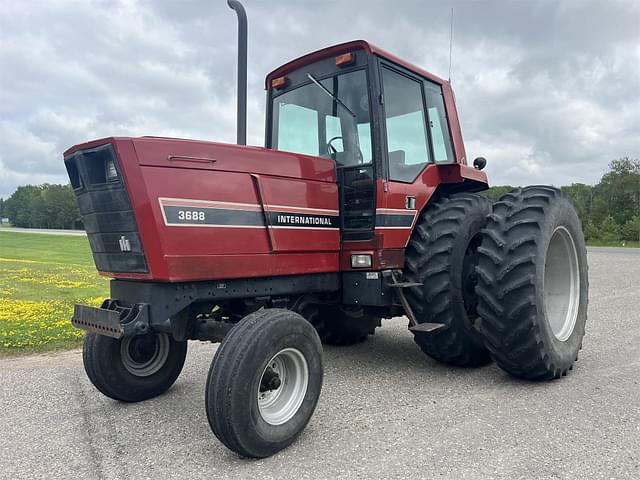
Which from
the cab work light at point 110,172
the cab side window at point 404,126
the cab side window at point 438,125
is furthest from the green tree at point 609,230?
the cab work light at point 110,172

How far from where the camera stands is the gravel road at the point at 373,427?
119 inches

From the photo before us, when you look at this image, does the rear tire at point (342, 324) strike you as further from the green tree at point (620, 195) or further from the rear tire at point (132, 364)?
the green tree at point (620, 195)

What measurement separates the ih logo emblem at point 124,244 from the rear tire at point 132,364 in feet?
3.31

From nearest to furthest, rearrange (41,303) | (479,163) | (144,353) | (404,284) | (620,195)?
(144,353), (404,284), (479,163), (41,303), (620,195)

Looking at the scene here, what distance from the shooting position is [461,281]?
4.66 m

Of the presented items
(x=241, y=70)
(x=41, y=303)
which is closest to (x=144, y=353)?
(x=241, y=70)

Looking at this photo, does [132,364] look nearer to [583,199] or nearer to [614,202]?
[614,202]

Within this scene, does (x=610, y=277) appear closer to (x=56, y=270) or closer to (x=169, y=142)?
(x=169, y=142)

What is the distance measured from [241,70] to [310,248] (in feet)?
6.76

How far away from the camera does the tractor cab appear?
4355 mm

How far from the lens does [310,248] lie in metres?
4.13

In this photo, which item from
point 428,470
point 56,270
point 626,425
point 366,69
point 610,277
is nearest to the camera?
point 428,470

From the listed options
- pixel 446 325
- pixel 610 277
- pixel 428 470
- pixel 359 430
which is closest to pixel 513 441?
pixel 428 470

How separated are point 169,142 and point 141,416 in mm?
2164
